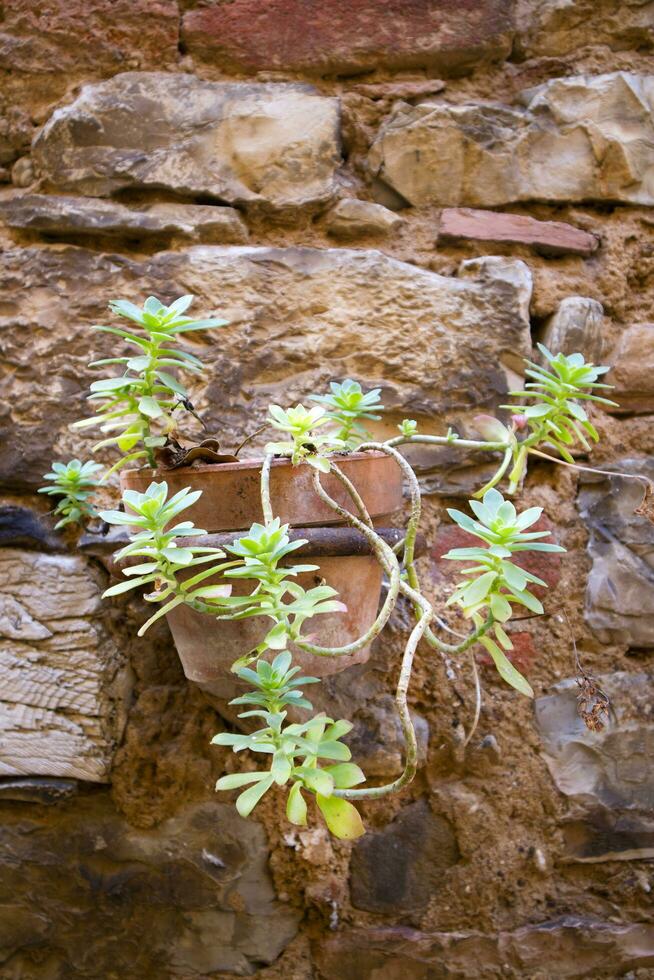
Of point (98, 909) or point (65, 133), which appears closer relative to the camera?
point (98, 909)

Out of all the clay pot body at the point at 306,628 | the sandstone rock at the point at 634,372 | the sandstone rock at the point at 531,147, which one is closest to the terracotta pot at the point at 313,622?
the clay pot body at the point at 306,628

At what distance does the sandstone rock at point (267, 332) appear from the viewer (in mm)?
1218

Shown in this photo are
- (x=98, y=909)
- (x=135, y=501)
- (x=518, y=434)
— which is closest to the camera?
(x=135, y=501)

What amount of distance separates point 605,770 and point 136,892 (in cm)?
64

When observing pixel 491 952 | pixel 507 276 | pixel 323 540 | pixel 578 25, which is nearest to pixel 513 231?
pixel 507 276

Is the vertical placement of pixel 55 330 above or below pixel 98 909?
above

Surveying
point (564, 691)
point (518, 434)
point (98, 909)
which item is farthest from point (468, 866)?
point (518, 434)

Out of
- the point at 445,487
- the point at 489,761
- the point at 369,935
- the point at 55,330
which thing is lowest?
the point at 369,935

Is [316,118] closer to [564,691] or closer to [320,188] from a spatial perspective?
[320,188]

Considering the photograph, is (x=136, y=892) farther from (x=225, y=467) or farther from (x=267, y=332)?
(x=267, y=332)

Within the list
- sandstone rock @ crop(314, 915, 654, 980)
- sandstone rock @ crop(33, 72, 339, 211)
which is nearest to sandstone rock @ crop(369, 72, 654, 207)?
sandstone rock @ crop(33, 72, 339, 211)

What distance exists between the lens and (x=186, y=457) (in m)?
0.96

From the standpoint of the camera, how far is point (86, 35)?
4.19 feet

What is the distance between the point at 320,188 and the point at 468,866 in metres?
0.97
